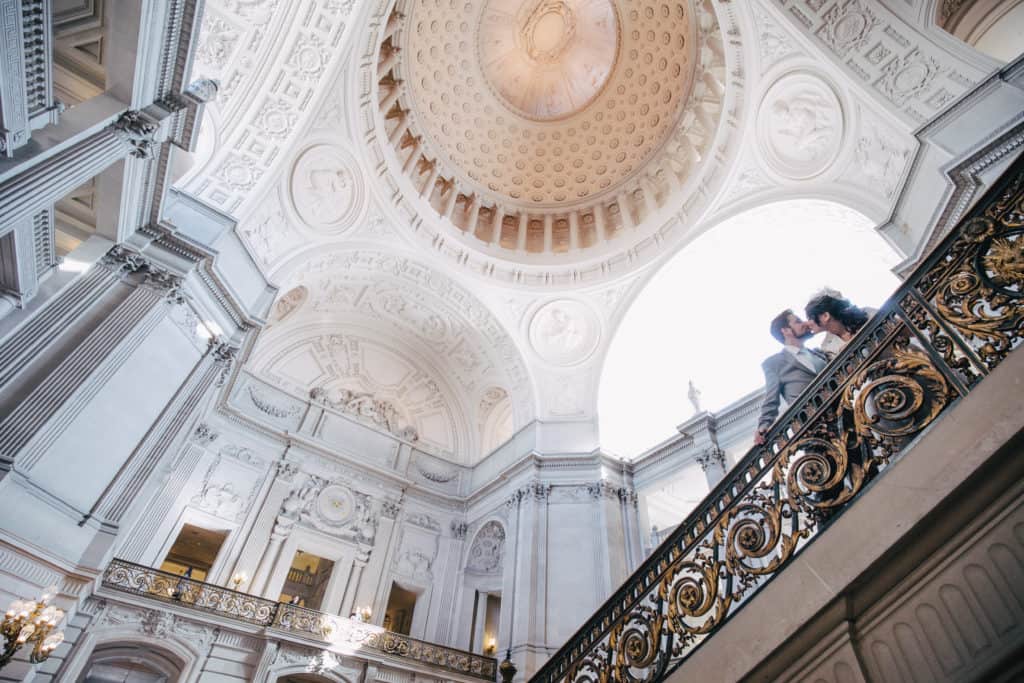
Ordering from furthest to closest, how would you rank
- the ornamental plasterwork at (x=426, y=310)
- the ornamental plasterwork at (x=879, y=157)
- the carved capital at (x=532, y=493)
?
1. the ornamental plasterwork at (x=426, y=310)
2. the carved capital at (x=532, y=493)
3. the ornamental plasterwork at (x=879, y=157)

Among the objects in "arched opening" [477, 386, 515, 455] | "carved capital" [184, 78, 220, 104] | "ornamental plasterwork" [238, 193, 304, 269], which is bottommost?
"carved capital" [184, 78, 220, 104]

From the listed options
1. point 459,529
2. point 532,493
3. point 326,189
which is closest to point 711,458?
point 532,493

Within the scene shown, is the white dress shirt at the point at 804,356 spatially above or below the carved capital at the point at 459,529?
below

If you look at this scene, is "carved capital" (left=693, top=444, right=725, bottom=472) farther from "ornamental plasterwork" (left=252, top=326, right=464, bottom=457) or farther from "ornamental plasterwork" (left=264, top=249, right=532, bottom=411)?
"ornamental plasterwork" (left=252, top=326, right=464, bottom=457)

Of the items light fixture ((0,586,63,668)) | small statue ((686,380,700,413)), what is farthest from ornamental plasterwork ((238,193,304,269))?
small statue ((686,380,700,413))

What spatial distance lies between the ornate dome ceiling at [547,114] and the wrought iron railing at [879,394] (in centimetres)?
1190

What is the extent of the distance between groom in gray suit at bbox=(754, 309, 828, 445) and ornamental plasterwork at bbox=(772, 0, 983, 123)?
252 inches

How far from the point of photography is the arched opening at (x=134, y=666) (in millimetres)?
8953

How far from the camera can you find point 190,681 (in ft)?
28.9

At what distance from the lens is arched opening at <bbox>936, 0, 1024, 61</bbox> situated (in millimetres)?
7945

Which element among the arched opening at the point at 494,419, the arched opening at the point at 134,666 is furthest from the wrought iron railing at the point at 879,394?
the arched opening at the point at 494,419

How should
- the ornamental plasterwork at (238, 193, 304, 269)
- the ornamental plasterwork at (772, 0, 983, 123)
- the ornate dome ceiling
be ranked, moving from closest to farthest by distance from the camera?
the ornamental plasterwork at (772, 0, 983, 123), the ornamental plasterwork at (238, 193, 304, 269), the ornate dome ceiling

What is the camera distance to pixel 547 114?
17.3 m

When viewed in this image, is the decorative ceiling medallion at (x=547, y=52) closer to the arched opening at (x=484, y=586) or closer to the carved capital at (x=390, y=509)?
the carved capital at (x=390, y=509)
